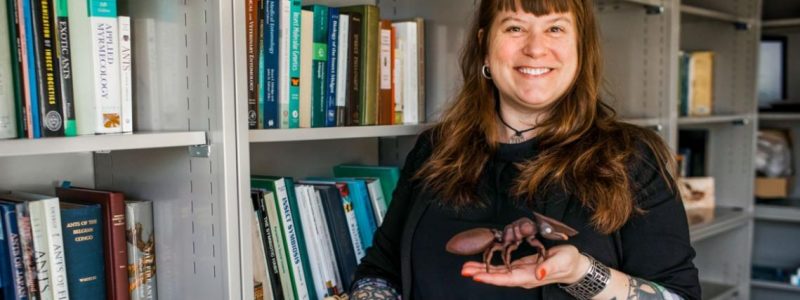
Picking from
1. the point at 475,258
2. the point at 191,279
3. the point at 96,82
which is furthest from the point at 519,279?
the point at 96,82

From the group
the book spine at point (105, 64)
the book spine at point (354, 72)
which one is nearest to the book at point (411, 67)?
the book spine at point (354, 72)

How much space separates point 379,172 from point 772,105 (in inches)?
84.2

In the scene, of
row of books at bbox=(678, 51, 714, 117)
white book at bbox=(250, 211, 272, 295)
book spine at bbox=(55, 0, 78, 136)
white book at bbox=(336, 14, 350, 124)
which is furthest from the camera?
row of books at bbox=(678, 51, 714, 117)

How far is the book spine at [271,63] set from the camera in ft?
4.71

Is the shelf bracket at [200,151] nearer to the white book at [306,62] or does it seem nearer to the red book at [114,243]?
the red book at [114,243]

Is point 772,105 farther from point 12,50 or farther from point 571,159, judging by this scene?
point 12,50

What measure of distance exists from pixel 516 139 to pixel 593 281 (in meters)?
0.37

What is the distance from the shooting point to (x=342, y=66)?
1.62 meters

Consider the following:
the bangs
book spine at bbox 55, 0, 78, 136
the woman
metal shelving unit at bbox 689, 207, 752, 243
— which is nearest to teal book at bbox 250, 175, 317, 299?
the woman

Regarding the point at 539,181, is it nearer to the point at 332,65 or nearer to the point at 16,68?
the point at 332,65

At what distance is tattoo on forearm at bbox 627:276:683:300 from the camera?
1.23 meters

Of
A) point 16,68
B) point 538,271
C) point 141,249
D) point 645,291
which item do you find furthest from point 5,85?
point 645,291

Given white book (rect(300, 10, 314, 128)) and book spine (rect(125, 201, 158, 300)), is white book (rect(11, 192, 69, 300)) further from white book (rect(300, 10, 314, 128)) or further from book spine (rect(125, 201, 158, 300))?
white book (rect(300, 10, 314, 128))

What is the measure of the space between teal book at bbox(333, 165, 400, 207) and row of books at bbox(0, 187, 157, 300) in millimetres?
629
